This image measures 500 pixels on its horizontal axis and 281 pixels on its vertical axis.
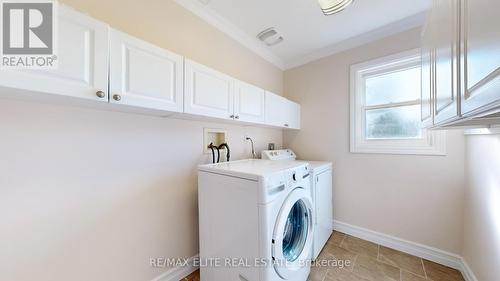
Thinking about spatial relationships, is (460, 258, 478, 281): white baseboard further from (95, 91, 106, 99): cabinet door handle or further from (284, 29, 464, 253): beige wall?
(95, 91, 106, 99): cabinet door handle

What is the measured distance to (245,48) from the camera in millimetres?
2285

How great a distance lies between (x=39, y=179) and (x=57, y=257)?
474 mm

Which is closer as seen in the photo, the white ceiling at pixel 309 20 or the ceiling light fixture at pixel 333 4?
the ceiling light fixture at pixel 333 4

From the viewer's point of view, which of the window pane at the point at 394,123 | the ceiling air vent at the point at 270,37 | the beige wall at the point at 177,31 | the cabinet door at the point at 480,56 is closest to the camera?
the cabinet door at the point at 480,56

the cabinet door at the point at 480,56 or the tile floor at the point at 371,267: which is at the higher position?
the cabinet door at the point at 480,56

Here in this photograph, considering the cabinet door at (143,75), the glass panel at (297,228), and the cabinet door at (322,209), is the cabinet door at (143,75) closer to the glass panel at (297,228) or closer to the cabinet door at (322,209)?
the glass panel at (297,228)

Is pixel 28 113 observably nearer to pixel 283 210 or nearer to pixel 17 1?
pixel 17 1

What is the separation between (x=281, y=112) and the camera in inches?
92.6

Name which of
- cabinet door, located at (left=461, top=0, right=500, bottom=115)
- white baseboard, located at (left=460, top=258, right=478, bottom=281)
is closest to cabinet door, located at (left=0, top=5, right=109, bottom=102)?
cabinet door, located at (left=461, top=0, right=500, bottom=115)

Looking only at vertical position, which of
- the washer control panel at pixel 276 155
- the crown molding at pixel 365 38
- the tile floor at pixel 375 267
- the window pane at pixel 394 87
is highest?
the crown molding at pixel 365 38

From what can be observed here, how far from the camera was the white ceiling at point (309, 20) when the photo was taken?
5.57 ft

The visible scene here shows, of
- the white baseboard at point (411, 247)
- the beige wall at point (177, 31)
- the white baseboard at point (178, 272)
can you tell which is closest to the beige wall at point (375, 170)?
the white baseboard at point (411, 247)

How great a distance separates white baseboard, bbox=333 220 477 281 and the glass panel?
116 cm

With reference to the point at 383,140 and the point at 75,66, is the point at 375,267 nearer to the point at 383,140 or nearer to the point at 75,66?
the point at 383,140
